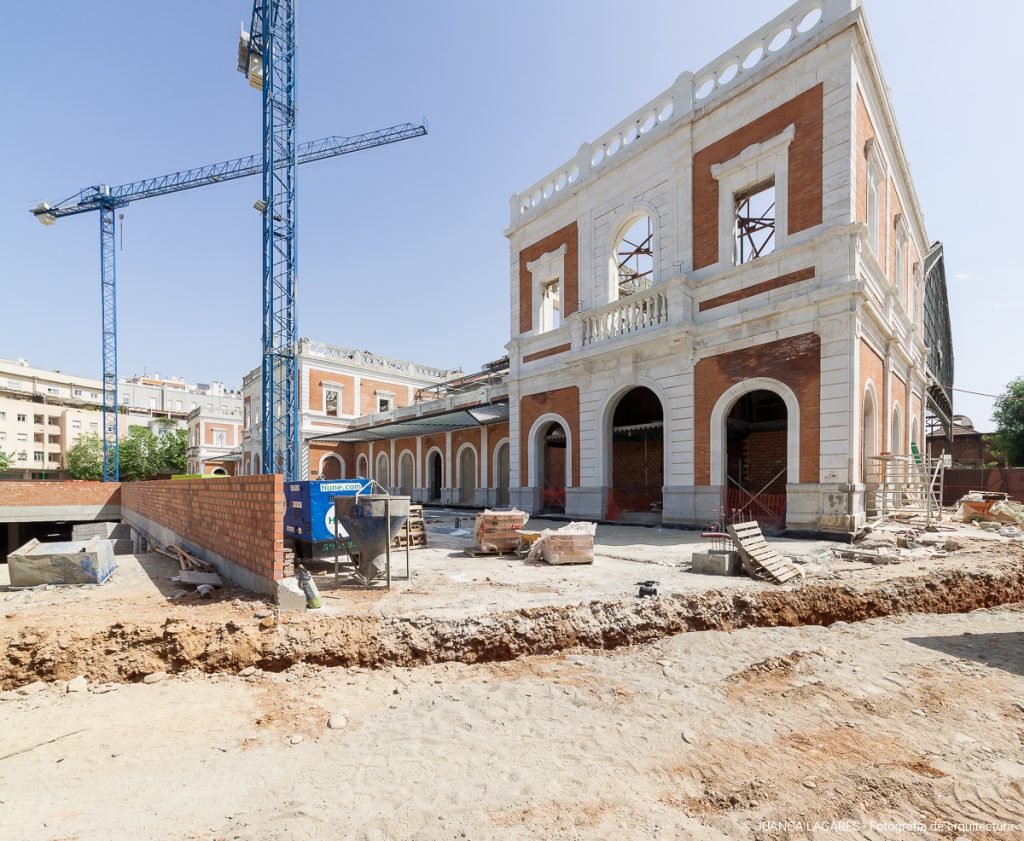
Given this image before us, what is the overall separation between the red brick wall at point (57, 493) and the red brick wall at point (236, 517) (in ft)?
40.9

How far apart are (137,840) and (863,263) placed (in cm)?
1379

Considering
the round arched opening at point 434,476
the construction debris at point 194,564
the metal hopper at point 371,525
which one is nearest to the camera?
the metal hopper at point 371,525

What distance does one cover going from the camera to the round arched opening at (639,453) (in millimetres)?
16203

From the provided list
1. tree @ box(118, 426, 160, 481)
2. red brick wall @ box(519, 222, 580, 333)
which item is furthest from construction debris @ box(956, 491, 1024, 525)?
tree @ box(118, 426, 160, 481)

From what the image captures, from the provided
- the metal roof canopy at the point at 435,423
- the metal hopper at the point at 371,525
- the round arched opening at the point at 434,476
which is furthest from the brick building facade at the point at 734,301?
the round arched opening at the point at 434,476

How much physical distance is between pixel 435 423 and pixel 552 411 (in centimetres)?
841

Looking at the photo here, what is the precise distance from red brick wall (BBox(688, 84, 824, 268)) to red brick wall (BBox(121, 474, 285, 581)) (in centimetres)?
1149

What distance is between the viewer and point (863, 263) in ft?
35.2

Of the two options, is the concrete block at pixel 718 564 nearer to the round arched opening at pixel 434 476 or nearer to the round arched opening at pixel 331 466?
the round arched opening at pixel 434 476

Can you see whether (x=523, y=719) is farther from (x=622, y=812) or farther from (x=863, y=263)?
(x=863, y=263)

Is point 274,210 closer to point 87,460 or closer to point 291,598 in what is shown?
point 291,598

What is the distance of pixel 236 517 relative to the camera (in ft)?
22.8

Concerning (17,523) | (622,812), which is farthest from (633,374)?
(17,523)

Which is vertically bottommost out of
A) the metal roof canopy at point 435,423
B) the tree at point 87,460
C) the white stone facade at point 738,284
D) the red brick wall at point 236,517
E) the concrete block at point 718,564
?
the tree at point 87,460
